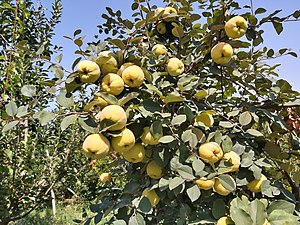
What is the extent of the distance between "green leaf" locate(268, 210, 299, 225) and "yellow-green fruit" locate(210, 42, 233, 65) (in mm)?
478

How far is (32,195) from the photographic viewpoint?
223 centimetres

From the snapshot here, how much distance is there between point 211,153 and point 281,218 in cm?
25

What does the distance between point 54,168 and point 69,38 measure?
1586 millimetres

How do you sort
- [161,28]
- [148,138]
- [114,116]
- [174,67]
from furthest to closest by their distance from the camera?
[161,28], [174,67], [148,138], [114,116]

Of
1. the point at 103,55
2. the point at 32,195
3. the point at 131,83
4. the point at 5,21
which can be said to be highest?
the point at 5,21

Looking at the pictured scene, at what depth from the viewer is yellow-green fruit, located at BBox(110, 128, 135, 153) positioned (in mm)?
860

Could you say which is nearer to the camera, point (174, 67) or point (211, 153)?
point (211, 153)

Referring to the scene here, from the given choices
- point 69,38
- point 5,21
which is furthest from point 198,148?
point 5,21

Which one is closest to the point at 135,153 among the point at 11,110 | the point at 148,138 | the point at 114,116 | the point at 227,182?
the point at 148,138

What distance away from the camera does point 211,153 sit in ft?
2.92

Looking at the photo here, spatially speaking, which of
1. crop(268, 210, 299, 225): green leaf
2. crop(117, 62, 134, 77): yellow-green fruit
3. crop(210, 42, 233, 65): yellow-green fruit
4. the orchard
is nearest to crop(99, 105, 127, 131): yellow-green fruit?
the orchard

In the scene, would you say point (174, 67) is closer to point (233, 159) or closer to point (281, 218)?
point (233, 159)

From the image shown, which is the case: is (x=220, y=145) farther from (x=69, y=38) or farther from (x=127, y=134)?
(x=69, y=38)

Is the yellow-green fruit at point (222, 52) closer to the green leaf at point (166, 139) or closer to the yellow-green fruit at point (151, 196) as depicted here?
the green leaf at point (166, 139)
